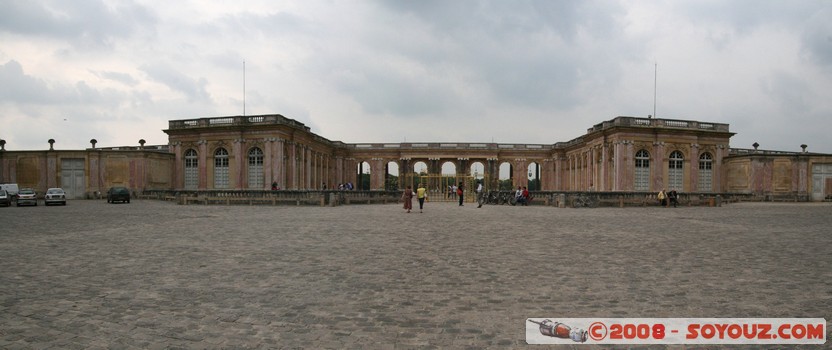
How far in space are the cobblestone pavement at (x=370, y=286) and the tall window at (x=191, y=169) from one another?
2775cm

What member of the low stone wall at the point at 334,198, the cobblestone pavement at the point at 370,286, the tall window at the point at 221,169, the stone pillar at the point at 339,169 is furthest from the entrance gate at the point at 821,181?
the tall window at the point at 221,169

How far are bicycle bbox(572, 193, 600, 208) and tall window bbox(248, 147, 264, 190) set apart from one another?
22674 millimetres

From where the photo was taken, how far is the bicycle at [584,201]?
973 inches

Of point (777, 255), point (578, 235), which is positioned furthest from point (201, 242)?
point (777, 255)

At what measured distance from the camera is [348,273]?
20.8 feet

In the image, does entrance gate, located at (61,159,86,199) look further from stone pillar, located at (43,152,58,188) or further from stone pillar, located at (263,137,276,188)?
stone pillar, located at (263,137,276,188)

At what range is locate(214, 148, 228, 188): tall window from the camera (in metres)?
35.8

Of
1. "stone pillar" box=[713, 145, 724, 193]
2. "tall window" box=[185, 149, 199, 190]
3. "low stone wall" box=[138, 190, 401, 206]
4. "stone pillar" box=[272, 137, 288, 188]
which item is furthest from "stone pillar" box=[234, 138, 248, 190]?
"stone pillar" box=[713, 145, 724, 193]

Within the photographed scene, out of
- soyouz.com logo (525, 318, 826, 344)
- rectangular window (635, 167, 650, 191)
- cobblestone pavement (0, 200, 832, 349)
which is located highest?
rectangular window (635, 167, 650, 191)

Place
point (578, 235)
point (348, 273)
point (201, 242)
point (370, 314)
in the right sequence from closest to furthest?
1. point (370, 314)
2. point (348, 273)
3. point (201, 242)
4. point (578, 235)

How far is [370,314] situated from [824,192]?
41.7 m

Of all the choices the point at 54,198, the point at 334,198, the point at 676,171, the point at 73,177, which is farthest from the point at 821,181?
the point at 73,177

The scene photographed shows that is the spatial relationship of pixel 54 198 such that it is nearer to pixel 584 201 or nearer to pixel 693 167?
pixel 584 201

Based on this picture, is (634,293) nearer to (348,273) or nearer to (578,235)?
(348,273)
